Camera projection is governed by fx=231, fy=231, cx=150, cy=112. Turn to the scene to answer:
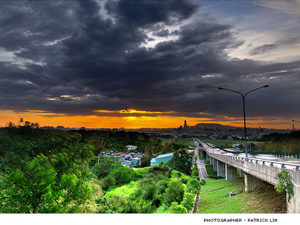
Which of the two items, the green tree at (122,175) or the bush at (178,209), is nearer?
Result: the bush at (178,209)

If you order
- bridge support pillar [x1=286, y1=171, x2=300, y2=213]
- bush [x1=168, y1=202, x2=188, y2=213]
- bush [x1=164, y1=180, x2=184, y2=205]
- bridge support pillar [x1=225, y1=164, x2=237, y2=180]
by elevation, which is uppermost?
bridge support pillar [x1=286, y1=171, x2=300, y2=213]

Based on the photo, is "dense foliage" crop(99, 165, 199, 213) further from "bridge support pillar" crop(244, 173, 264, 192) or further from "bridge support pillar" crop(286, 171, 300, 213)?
"bridge support pillar" crop(286, 171, 300, 213)

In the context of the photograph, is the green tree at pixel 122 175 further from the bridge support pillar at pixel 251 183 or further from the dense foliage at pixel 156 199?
the bridge support pillar at pixel 251 183

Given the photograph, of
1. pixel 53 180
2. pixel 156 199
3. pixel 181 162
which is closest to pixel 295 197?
pixel 53 180

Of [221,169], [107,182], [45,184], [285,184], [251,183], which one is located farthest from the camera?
[221,169]

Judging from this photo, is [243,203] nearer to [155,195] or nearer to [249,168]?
[249,168]

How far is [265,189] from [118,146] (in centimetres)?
4996

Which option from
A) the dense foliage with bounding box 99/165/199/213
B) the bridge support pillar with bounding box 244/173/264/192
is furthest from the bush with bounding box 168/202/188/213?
the bridge support pillar with bounding box 244/173/264/192

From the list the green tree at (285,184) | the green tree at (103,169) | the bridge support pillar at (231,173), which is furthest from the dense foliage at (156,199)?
the bridge support pillar at (231,173)

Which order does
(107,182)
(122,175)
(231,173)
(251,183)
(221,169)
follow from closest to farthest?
(251,183)
(231,173)
(107,182)
(122,175)
(221,169)

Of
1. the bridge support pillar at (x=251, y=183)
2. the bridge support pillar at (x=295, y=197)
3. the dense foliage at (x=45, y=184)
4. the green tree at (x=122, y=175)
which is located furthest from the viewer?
the green tree at (x=122, y=175)

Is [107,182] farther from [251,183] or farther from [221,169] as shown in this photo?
[221,169]
